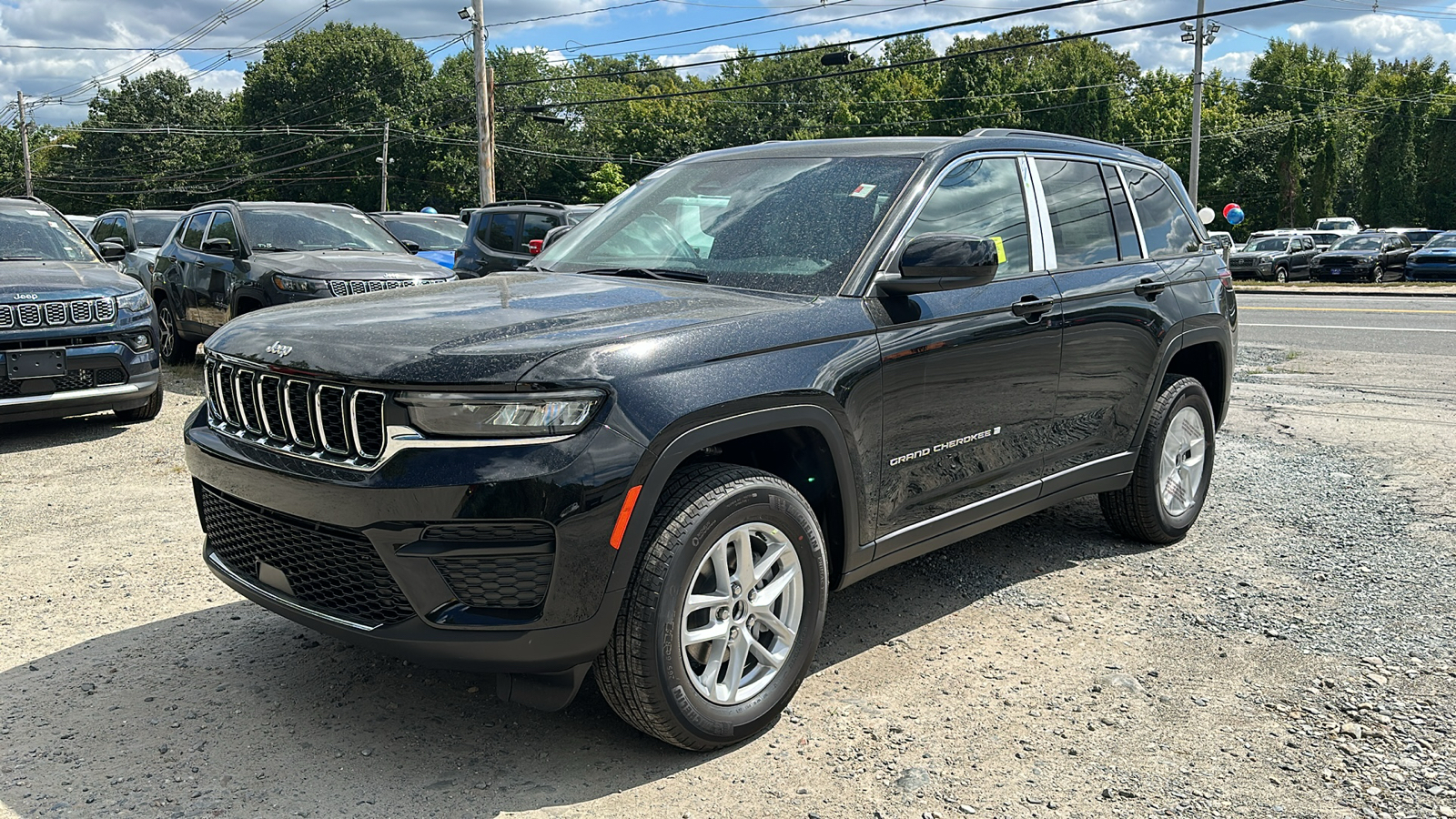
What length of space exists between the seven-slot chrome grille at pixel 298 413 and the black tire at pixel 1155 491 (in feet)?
11.6

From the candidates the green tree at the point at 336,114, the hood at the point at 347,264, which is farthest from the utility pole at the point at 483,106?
the green tree at the point at 336,114

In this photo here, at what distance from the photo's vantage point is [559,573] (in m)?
2.81

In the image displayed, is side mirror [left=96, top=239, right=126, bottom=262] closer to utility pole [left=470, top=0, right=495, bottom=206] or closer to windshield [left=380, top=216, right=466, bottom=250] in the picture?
windshield [left=380, top=216, right=466, bottom=250]

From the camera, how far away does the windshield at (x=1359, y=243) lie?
32.5 meters

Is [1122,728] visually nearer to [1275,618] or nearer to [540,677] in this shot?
[1275,618]

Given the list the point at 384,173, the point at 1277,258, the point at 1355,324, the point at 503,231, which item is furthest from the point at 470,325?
the point at 384,173

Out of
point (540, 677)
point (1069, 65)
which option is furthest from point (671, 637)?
point (1069, 65)

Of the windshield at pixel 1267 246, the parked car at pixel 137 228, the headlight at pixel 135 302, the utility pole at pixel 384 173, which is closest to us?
the headlight at pixel 135 302

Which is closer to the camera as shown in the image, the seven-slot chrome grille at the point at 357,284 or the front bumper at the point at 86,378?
the front bumper at the point at 86,378

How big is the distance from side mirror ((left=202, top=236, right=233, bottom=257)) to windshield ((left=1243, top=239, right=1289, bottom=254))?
33282mm

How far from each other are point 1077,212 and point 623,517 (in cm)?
283

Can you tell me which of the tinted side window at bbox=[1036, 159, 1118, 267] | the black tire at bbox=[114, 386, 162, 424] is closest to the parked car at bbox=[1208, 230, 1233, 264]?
the tinted side window at bbox=[1036, 159, 1118, 267]

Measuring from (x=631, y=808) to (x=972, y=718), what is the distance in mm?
1175

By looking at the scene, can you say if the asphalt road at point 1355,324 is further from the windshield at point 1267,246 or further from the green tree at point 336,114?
the green tree at point 336,114
